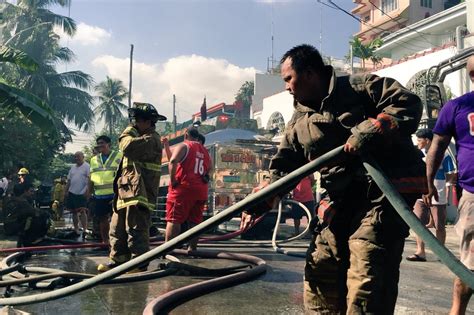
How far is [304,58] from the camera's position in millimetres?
2461

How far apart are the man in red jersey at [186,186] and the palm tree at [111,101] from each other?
52.1m

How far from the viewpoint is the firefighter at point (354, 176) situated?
2.19 metres

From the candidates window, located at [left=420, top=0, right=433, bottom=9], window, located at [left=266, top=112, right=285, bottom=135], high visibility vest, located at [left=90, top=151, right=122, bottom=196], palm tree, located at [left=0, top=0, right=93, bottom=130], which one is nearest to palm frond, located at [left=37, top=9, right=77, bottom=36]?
palm tree, located at [left=0, top=0, right=93, bottom=130]

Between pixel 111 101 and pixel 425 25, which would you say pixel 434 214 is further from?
pixel 111 101

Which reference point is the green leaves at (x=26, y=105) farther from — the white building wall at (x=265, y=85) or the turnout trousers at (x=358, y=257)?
the white building wall at (x=265, y=85)

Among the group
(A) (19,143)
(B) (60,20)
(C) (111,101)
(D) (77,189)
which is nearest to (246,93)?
(C) (111,101)

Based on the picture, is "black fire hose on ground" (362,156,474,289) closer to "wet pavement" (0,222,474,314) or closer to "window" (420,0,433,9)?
"wet pavement" (0,222,474,314)

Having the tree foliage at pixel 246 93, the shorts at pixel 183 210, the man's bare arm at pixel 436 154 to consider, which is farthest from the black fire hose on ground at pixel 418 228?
the tree foliage at pixel 246 93

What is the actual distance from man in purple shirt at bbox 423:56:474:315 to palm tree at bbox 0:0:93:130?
3367cm

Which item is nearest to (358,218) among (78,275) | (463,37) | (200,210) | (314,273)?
(314,273)

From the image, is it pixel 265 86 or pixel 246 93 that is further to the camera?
pixel 246 93

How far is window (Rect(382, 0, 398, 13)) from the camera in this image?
4156 cm

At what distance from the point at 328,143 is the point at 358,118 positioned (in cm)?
19

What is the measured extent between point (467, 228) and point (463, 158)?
47cm
